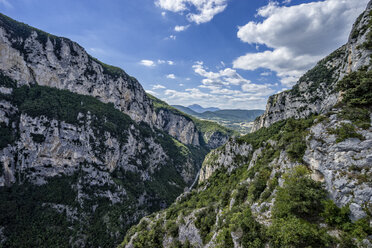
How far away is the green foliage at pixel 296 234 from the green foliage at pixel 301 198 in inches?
29.0

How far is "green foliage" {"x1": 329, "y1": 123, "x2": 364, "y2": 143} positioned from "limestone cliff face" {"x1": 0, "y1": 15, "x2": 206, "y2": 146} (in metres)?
133

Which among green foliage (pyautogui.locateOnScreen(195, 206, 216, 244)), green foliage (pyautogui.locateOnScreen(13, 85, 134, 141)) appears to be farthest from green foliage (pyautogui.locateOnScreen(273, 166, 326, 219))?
green foliage (pyautogui.locateOnScreen(13, 85, 134, 141))

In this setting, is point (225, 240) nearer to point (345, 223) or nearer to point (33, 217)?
point (345, 223)

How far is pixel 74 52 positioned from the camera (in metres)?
112

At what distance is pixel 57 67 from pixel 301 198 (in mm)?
142421

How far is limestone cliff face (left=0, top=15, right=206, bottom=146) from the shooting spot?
84.5 meters

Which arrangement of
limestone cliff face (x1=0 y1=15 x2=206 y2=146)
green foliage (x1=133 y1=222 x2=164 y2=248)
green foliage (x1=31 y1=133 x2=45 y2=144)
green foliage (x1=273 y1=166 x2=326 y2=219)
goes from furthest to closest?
limestone cliff face (x1=0 y1=15 x2=206 y2=146)
green foliage (x1=31 y1=133 x2=45 y2=144)
green foliage (x1=133 y1=222 x2=164 y2=248)
green foliage (x1=273 y1=166 x2=326 y2=219)

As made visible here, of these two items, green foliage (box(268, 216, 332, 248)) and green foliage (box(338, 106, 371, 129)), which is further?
green foliage (box(338, 106, 371, 129))

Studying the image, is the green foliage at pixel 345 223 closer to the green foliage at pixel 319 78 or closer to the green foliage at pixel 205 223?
the green foliage at pixel 205 223

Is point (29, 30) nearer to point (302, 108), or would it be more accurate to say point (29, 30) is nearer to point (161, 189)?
point (161, 189)

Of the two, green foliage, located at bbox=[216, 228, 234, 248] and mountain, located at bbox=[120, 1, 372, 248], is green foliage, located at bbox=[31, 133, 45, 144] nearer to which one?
mountain, located at bbox=[120, 1, 372, 248]

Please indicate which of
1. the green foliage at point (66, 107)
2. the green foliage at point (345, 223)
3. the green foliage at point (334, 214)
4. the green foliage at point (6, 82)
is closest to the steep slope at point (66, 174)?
the green foliage at point (66, 107)

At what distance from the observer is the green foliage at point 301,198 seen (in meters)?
11.4

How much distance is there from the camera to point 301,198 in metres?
11.9
